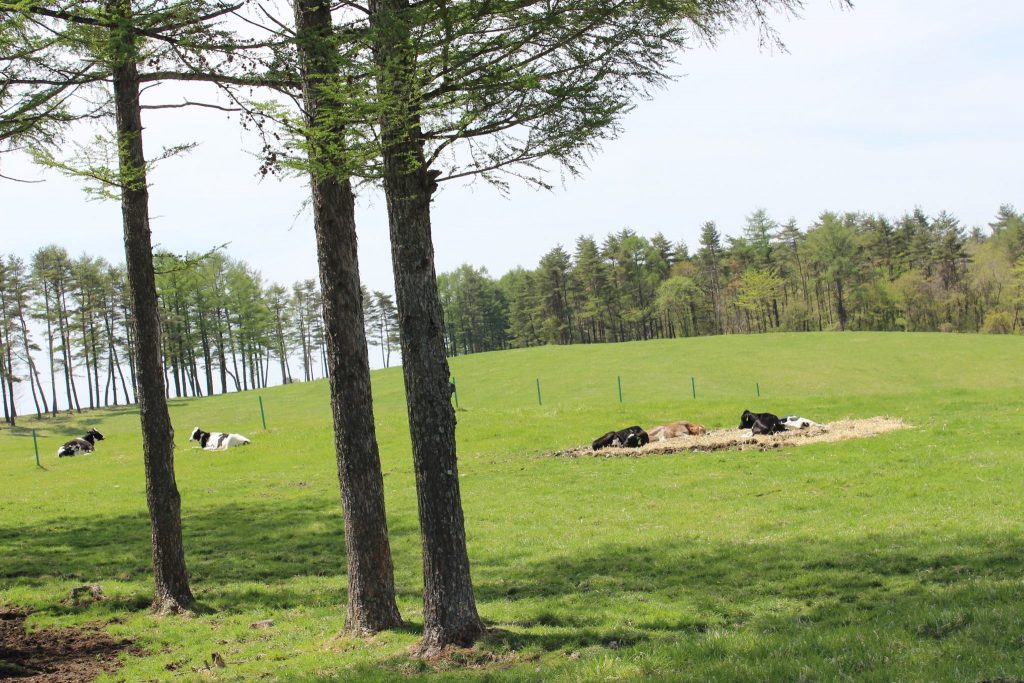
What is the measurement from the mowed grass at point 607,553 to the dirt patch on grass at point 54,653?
0.34m

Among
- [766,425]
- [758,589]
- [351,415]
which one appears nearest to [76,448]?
[766,425]

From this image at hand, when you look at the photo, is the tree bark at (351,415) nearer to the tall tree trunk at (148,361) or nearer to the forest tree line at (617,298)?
the tall tree trunk at (148,361)

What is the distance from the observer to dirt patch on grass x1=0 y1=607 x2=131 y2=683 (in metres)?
7.38

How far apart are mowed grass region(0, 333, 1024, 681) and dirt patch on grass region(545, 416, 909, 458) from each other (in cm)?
74

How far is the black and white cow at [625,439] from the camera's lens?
2078cm

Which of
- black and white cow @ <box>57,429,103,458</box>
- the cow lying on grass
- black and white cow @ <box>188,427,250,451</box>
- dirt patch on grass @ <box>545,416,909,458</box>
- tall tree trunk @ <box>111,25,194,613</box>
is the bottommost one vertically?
dirt patch on grass @ <box>545,416,909,458</box>

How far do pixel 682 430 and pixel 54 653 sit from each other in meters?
16.7

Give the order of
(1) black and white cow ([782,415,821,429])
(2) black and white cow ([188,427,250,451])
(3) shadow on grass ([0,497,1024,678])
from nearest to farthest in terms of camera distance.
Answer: (3) shadow on grass ([0,497,1024,678]) → (1) black and white cow ([782,415,821,429]) → (2) black and white cow ([188,427,250,451])

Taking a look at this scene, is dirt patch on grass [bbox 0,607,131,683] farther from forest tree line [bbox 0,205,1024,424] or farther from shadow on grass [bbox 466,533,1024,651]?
forest tree line [bbox 0,205,1024,424]

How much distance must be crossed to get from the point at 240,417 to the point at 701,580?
43.6m

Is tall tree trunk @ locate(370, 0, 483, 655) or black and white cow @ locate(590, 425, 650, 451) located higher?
tall tree trunk @ locate(370, 0, 483, 655)

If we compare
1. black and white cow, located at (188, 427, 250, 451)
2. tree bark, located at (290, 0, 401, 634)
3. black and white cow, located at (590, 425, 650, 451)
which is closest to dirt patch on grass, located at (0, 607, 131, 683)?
tree bark, located at (290, 0, 401, 634)

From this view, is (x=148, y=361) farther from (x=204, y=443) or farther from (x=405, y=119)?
(x=204, y=443)

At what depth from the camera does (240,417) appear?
4819 centimetres
